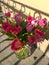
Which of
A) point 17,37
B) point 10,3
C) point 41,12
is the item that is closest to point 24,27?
point 17,37

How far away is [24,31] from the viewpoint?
5.11 feet

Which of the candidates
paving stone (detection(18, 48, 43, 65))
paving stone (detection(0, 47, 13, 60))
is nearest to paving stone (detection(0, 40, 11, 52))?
paving stone (detection(0, 47, 13, 60))

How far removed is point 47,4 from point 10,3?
110 centimetres

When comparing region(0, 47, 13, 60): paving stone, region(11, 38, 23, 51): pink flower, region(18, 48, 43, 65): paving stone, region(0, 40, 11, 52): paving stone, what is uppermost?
region(11, 38, 23, 51): pink flower

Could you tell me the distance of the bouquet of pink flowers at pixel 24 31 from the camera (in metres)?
1.44

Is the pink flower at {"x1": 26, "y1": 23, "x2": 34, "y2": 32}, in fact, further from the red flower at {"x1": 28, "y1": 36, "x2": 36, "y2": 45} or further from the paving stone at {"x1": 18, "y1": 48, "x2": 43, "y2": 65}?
the paving stone at {"x1": 18, "y1": 48, "x2": 43, "y2": 65}

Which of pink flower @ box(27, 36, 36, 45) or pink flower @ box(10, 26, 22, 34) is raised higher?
pink flower @ box(10, 26, 22, 34)

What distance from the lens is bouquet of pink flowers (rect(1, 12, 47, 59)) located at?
1.44 m

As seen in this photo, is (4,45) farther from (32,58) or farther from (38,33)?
(38,33)

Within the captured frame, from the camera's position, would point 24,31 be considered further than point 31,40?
Yes

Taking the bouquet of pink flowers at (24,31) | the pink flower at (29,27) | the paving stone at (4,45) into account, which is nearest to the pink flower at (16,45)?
the bouquet of pink flowers at (24,31)

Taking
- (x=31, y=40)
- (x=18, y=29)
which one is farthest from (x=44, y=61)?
(x=18, y=29)

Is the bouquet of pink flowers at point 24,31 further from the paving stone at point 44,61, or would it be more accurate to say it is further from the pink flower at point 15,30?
the paving stone at point 44,61

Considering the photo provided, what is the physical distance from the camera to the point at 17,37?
1.54m
